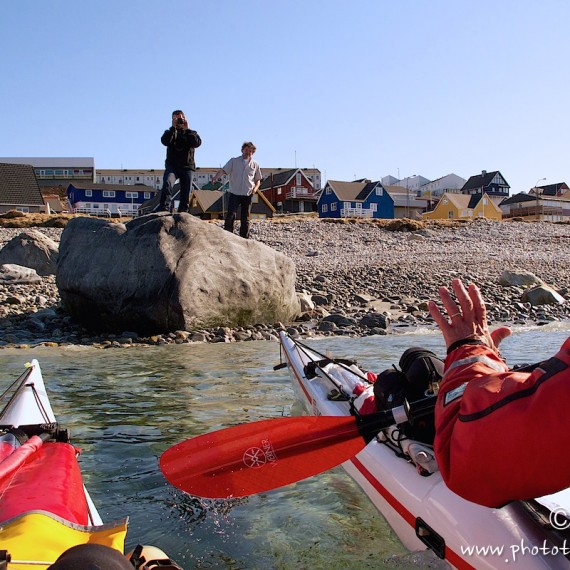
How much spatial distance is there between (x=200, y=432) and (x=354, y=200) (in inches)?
2190

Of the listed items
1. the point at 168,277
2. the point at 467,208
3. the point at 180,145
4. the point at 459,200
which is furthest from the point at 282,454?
the point at 459,200

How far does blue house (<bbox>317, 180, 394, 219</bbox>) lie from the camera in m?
58.9

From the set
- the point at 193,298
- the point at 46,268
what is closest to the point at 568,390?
the point at 193,298

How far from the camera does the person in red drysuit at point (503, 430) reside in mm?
1453

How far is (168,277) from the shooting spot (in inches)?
362

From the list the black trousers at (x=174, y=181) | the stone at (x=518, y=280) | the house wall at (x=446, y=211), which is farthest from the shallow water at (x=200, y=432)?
the house wall at (x=446, y=211)

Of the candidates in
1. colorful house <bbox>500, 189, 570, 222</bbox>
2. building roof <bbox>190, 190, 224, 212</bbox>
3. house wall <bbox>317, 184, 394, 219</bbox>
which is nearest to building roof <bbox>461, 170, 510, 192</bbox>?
colorful house <bbox>500, 189, 570, 222</bbox>

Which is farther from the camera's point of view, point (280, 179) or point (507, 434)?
point (280, 179)

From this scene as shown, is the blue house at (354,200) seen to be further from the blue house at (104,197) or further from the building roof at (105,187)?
the building roof at (105,187)

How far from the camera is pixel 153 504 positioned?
11.5 ft

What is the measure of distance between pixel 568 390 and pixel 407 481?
146 centimetres

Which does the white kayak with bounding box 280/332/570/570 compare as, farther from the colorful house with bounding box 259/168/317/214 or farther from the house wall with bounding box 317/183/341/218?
the colorful house with bounding box 259/168/317/214

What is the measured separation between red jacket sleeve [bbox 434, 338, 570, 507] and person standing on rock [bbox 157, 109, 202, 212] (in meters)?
8.80

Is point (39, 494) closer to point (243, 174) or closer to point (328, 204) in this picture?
point (243, 174)
